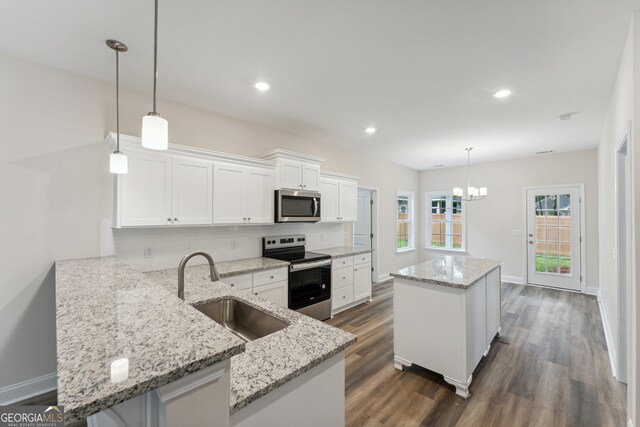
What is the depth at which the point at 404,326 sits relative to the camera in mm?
2641

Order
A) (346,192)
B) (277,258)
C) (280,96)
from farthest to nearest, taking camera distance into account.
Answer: (346,192) → (277,258) → (280,96)

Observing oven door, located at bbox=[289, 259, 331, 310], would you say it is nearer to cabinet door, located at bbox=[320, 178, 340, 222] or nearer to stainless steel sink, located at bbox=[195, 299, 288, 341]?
cabinet door, located at bbox=[320, 178, 340, 222]

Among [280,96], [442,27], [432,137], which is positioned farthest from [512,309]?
[280,96]

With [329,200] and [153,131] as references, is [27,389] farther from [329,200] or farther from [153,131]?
[329,200]

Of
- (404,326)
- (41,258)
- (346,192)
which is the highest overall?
(346,192)

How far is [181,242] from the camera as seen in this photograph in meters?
3.04

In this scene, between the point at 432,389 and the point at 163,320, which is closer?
the point at 163,320

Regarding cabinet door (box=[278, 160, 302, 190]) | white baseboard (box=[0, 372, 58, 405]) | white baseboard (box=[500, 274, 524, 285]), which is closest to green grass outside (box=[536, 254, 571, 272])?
white baseboard (box=[500, 274, 524, 285])

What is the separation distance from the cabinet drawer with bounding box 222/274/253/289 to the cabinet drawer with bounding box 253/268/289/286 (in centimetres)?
6

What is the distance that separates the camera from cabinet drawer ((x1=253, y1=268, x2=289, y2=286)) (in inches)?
119

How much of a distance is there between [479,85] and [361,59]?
1292 mm

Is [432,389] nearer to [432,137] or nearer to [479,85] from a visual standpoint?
[479,85]

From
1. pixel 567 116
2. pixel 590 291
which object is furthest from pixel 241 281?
pixel 590 291

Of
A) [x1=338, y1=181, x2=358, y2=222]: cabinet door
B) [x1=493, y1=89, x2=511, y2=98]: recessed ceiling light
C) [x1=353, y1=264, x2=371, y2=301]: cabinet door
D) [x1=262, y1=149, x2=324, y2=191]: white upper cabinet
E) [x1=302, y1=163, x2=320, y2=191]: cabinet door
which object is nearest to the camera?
[x1=493, y1=89, x2=511, y2=98]: recessed ceiling light
